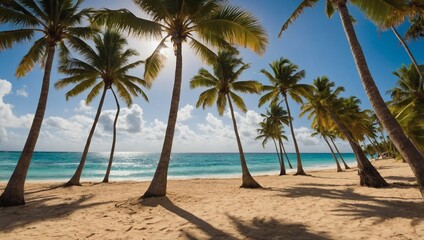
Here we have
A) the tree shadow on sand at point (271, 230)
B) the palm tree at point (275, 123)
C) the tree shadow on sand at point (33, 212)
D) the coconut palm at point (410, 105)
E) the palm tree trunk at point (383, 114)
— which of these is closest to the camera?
the tree shadow on sand at point (271, 230)

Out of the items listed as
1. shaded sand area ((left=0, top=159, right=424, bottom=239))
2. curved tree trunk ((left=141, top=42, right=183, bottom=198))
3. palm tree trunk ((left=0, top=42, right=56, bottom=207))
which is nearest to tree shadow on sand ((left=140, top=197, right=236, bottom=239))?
shaded sand area ((left=0, top=159, right=424, bottom=239))

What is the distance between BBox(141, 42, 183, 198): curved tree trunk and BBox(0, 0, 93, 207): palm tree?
14.0 feet

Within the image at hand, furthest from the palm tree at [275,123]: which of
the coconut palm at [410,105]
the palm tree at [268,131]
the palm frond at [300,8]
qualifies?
the palm frond at [300,8]

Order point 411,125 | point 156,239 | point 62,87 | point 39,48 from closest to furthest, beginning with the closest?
point 156,239 → point 39,48 → point 411,125 → point 62,87

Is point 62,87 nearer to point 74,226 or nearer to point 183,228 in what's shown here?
point 74,226

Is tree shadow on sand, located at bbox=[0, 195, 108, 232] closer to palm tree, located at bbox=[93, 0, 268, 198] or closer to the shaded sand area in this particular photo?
the shaded sand area

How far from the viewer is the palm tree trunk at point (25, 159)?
754cm

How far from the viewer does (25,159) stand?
7984 mm

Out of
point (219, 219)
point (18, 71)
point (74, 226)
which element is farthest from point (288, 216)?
point (18, 71)

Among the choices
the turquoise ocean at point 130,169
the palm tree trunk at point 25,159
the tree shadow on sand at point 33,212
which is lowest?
the turquoise ocean at point 130,169

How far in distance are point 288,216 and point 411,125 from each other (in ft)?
41.7

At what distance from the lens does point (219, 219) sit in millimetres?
5660

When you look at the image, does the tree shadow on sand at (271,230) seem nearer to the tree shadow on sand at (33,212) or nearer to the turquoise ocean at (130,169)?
the tree shadow on sand at (33,212)

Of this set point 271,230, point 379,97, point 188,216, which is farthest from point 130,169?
point 379,97
